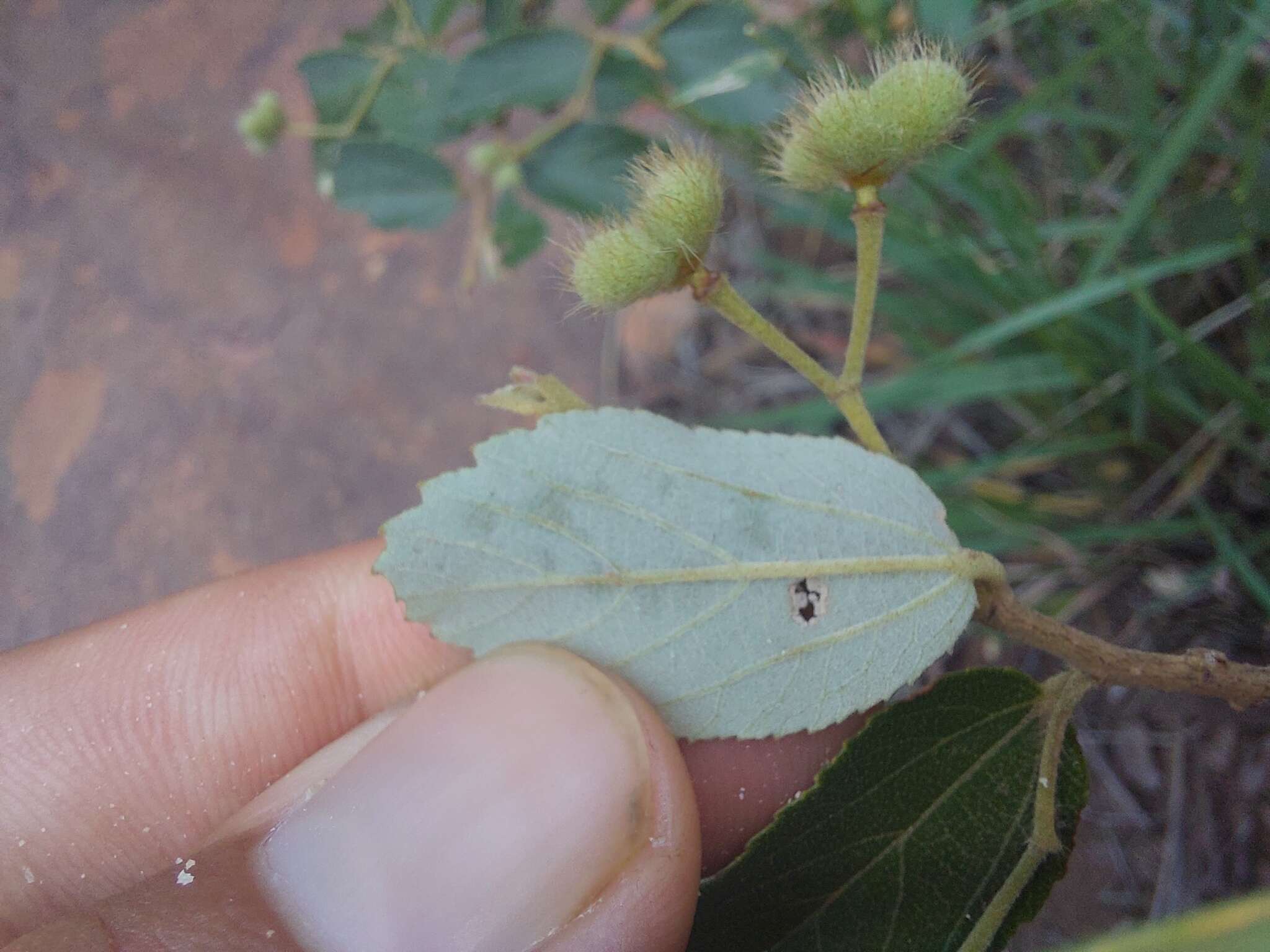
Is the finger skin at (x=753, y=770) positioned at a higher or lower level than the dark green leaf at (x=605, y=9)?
lower

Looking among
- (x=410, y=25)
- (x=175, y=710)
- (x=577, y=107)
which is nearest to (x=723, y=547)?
(x=175, y=710)

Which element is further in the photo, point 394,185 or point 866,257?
point 394,185

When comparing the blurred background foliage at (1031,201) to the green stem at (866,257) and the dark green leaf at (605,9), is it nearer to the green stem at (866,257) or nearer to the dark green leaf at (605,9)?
the dark green leaf at (605,9)

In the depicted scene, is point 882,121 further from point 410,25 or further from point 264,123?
point 264,123

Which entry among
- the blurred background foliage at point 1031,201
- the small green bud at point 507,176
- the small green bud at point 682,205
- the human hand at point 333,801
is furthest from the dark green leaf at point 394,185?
the small green bud at point 682,205

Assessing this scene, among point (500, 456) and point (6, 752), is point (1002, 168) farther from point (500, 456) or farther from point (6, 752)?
point (6, 752)

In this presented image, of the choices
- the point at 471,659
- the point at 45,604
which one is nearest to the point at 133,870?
the point at 471,659

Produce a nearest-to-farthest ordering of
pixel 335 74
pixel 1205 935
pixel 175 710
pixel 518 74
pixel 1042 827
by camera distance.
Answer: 1. pixel 1205 935
2. pixel 1042 827
3. pixel 175 710
4. pixel 518 74
5. pixel 335 74
